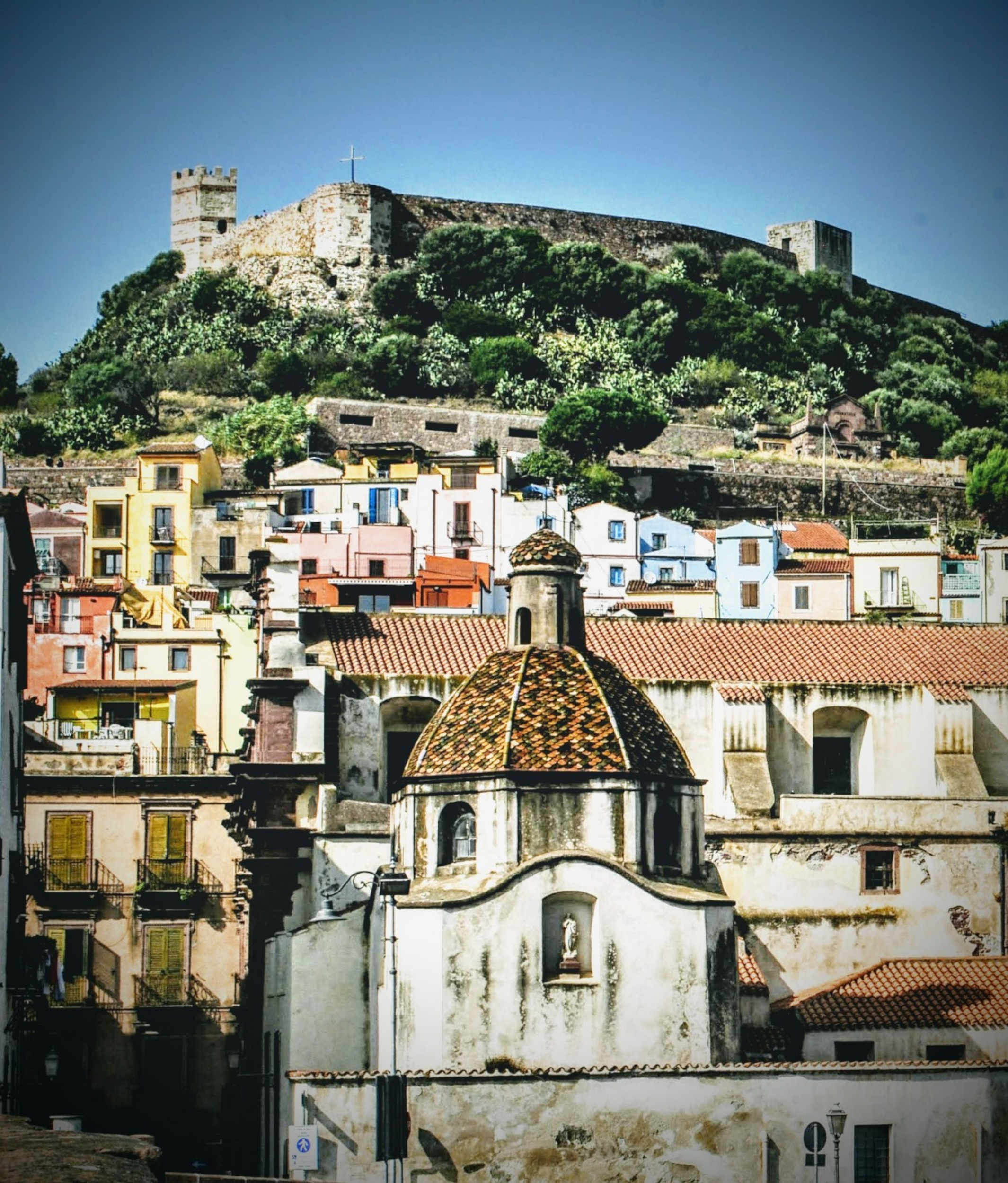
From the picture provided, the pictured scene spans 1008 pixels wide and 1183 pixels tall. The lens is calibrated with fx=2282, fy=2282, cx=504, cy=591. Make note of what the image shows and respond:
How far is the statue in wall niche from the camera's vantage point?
36.9 m

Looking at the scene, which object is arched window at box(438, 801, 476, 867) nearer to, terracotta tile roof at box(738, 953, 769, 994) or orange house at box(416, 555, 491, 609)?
terracotta tile roof at box(738, 953, 769, 994)

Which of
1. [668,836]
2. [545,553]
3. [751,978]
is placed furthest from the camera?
[545,553]

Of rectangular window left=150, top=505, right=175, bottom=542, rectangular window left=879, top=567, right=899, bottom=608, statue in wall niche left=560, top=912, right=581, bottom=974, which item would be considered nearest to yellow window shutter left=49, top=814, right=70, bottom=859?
statue in wall niche left=560, top=912, right=581, bottom=974

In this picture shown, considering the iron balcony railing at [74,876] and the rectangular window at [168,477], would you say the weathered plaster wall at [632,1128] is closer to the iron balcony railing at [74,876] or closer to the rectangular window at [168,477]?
the iron balcony railing at [74,876]

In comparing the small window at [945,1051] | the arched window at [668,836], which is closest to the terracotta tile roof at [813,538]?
the small window at [945,1051]

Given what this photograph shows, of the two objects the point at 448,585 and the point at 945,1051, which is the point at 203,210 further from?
the point at 945,1051

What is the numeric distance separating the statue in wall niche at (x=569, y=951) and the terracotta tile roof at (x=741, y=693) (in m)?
13.1

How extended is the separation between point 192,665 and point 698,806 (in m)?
31.8

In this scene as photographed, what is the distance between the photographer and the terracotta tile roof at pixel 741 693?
49.1 metres

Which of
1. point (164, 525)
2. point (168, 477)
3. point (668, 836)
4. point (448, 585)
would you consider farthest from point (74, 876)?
point (168, 477)

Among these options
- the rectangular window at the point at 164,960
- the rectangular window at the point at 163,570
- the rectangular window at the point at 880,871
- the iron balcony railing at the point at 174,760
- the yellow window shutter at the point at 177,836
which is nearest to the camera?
the rectangular window at the point at 880,871

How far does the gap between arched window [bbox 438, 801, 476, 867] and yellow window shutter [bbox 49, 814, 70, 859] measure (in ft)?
68.8

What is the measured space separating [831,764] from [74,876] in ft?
63.2

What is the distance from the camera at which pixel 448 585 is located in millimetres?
71312
